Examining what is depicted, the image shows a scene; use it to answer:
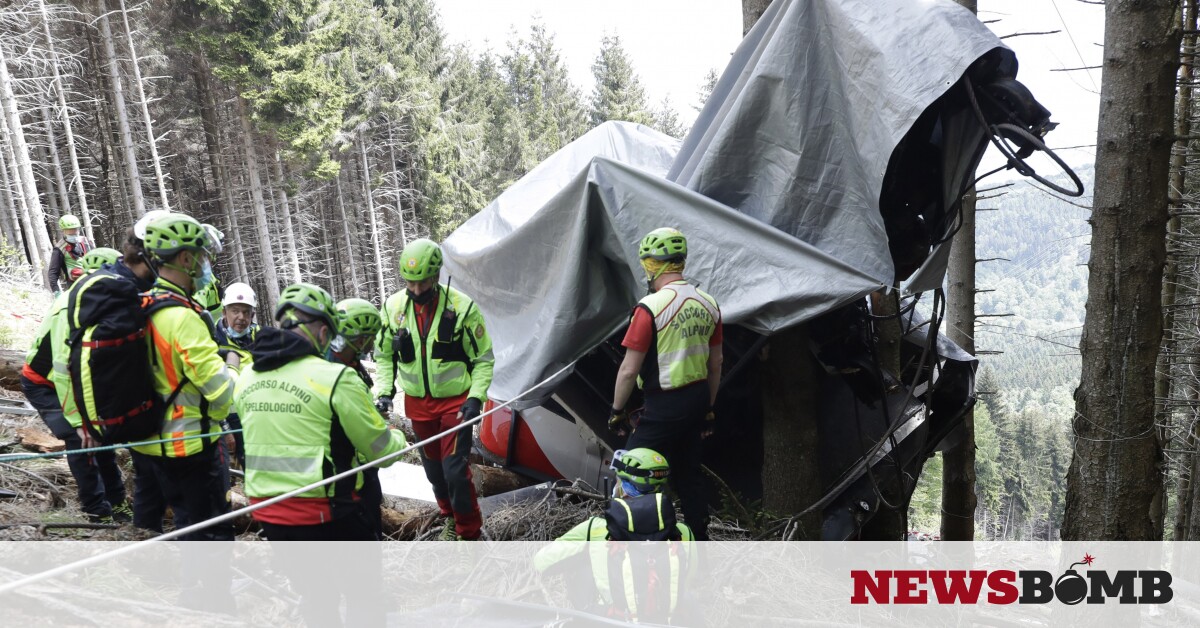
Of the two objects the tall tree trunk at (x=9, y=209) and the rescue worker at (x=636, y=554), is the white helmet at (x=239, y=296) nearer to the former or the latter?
the rescue worker at (x=636, y=554)

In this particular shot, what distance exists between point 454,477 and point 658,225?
193 cm

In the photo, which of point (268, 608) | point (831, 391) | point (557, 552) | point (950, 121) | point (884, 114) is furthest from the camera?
point (831, 391)

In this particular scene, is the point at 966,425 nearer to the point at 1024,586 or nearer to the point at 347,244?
the point at 1024,586

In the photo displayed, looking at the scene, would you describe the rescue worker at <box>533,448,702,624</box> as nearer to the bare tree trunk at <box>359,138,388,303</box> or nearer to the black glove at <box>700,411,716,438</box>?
the black glove at <box>700,411,716,438</box>

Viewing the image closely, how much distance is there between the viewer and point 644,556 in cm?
291

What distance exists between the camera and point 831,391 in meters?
5.12

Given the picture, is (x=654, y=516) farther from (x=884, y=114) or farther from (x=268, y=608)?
(x=884, y=114)

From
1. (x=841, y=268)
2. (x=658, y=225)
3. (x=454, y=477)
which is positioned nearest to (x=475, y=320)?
(x=454, y=477)

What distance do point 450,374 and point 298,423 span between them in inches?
68.2

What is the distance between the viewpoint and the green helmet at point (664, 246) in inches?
151

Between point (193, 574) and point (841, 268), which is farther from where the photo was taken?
point (841, 268)

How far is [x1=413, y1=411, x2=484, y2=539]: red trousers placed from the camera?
4277mm

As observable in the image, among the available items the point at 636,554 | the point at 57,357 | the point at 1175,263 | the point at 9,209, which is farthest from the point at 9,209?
the point at 1175,263

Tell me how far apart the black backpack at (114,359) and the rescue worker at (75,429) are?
0.67m
